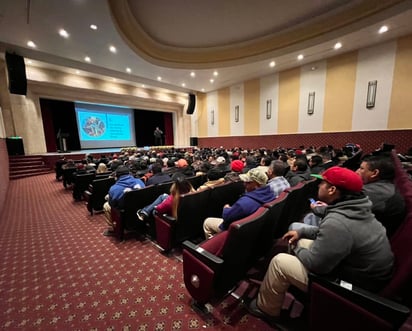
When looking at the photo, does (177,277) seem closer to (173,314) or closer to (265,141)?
(173,314)

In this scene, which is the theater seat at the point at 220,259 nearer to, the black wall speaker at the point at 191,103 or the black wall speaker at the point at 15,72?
the black wall speaker at the point at 15,72

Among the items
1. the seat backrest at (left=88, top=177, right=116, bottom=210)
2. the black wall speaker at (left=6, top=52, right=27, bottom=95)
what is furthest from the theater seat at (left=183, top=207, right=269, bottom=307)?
the black wall speaker at (left=6, top=52, right=27, bottom=95)

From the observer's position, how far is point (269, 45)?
7.42 metres

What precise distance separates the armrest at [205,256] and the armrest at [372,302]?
640mm

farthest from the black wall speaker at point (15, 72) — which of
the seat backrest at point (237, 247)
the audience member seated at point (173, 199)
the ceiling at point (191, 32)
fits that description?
the seat backrest at point (237, 247)

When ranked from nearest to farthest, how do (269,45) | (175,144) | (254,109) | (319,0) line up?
(319,0) < (269,45) < (254,109) < (175,144)

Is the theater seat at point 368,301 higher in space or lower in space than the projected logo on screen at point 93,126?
lower

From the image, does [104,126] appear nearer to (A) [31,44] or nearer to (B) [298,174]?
(A) [31,44]

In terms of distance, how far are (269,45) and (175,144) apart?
34.6 ft

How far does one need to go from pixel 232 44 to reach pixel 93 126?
1049 cm

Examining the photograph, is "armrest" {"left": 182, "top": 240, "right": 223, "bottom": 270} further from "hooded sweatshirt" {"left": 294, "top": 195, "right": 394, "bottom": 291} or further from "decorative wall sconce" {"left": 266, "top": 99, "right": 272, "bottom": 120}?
"decorative wall sconce" {"left": 266, "top": 99, "right": 272, "bottom": 120}

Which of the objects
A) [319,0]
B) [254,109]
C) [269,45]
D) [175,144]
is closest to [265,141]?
[254,109]

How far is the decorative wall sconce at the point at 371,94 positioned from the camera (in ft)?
22.4

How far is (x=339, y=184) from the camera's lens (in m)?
1.13
